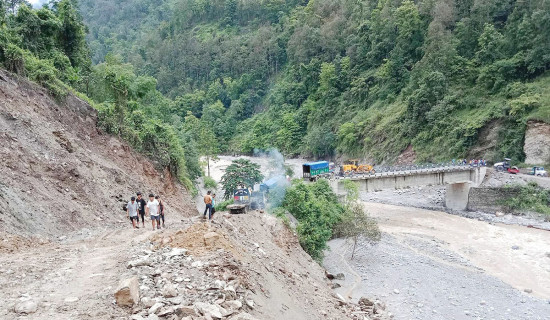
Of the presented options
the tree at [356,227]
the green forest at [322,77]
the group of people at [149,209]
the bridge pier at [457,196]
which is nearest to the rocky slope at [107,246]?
the group of people at [149,209]

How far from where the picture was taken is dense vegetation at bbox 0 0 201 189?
22.1 m

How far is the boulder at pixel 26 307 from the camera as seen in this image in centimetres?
799

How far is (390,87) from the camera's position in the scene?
6844 cm

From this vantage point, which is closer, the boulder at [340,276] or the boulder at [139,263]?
the boulder at [139,263]

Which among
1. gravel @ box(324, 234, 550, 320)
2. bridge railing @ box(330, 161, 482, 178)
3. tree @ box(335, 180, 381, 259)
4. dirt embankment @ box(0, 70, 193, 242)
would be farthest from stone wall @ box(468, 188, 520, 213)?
dirt embankment @ box(0, 70, 193, 242)

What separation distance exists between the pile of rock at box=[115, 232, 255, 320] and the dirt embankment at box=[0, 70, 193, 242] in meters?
5.55

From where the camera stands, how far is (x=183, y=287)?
362 inches

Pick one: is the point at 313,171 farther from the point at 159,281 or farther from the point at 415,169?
the point at 159,281

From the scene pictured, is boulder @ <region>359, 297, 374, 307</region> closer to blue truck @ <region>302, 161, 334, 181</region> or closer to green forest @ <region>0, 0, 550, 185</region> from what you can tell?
green forest @ <region>0, 0, 550, 185</region>

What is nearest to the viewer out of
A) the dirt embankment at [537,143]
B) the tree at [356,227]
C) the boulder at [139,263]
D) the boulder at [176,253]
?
the boulder at [139,263]

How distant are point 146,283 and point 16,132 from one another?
12.5 m

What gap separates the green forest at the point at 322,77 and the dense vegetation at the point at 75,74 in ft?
0.29

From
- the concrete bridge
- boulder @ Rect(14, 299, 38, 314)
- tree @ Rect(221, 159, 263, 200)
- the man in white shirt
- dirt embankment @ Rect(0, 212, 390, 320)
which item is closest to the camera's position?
boulder @ Rect(14, 299, 38, 314)

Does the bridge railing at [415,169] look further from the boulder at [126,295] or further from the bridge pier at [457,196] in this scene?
the boulder at [126,295]
